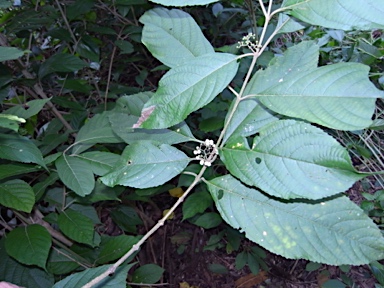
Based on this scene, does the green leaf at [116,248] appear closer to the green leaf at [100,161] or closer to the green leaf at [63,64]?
the green leaf at [100,161]

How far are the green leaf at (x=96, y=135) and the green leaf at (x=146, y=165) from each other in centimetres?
Result: 41

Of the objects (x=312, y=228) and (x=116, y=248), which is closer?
(x=312, y=228)

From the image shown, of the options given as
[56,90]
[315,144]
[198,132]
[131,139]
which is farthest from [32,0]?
[315,144]

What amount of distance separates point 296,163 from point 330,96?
0.13 meters

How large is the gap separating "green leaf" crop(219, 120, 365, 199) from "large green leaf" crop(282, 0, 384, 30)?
0.61ft

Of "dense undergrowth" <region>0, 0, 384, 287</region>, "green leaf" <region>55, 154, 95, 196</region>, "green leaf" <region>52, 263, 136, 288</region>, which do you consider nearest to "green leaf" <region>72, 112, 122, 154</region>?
"dense undergrowth" <region>0, 0, 384, 287</region>

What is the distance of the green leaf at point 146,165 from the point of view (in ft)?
2.53

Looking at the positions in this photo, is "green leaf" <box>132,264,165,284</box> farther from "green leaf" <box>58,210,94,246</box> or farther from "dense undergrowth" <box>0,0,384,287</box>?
"green leaf" <box>58,210,94,246</box>

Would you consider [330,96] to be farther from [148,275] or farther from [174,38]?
[148,275]

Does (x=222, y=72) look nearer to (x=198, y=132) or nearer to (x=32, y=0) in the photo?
(x=198, y=132)

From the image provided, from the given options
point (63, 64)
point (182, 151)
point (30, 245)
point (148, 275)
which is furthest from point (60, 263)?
point (63, 64)

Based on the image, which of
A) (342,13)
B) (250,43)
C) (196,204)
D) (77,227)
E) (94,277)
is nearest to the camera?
(342,13)

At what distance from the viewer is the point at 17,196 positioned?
110 cm

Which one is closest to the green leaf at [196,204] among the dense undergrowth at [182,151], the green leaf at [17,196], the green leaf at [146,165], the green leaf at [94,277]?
the dense undergrowth at [182,151]
